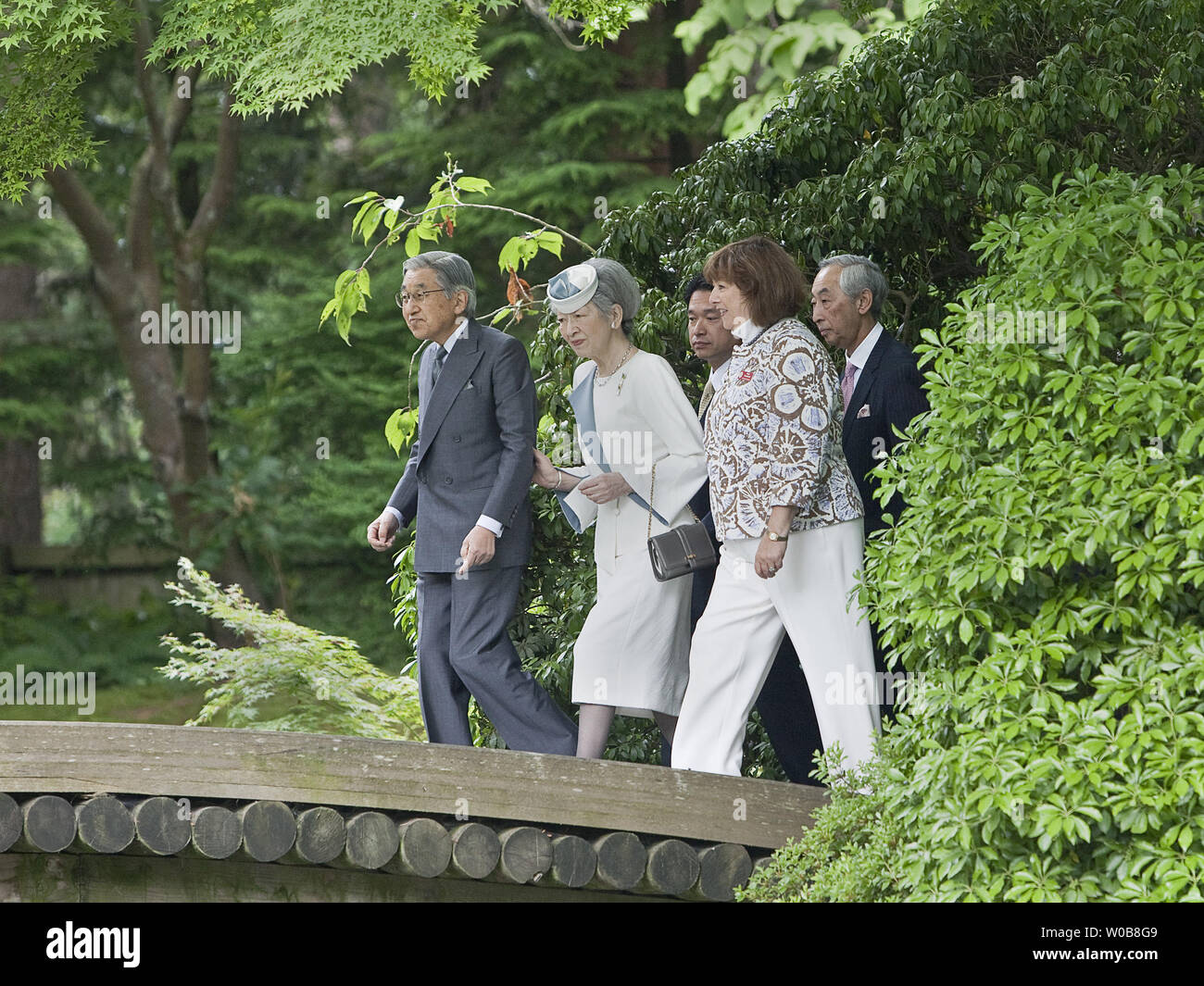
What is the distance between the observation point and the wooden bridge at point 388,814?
478 centimetres

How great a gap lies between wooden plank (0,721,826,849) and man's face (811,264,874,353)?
153 cm

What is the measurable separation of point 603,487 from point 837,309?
0.99 metres

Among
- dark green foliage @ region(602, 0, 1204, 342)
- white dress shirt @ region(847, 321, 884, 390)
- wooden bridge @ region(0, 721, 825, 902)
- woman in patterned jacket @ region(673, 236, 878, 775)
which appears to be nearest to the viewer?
woman in patterned jacket @ region(673, 236, 878, 775)

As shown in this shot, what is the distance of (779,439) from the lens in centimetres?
464

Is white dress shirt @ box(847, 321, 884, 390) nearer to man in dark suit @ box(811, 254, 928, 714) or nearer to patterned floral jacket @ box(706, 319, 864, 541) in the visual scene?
man in dark suit @ box(811, 254, 928, 714)

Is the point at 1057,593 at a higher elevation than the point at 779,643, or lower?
higher

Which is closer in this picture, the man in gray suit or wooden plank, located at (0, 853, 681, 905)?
wooden plank, located at (0, 853, 681, 905)

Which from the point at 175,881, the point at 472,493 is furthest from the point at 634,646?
the point at 175,881

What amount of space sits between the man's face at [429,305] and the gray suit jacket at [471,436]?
0.09 metres

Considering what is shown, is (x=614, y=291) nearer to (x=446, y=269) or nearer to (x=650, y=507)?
(x=446, y=269)

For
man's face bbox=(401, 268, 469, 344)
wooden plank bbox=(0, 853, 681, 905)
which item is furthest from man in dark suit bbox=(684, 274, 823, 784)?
wooden plank bbox=(0, 853, 681, 905)

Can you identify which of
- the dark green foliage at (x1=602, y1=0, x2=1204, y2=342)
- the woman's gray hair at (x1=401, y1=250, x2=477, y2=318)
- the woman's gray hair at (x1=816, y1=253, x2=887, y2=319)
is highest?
the dark green foliage at (x1=602, y1=0, x2=1204, y2=342)

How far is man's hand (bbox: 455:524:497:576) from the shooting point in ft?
16.7

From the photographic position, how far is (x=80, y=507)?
50.6 ft
